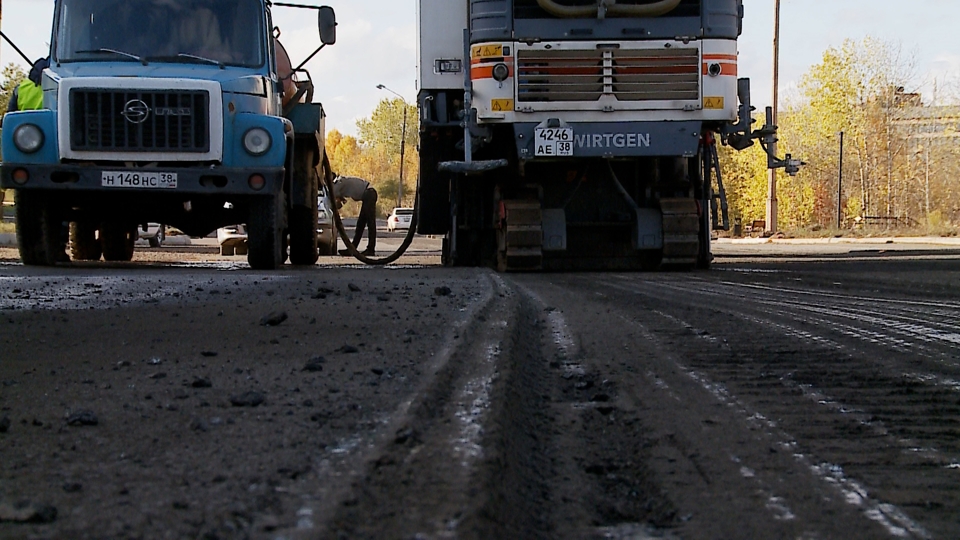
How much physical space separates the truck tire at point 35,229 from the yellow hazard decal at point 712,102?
7.03 meters

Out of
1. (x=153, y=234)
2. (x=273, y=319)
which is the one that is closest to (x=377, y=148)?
(x=153, y=234)

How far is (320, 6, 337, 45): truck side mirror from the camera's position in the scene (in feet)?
39.8

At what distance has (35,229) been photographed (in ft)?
38.3

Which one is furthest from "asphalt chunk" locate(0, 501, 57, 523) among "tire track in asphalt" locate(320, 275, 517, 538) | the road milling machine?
the road milling machine

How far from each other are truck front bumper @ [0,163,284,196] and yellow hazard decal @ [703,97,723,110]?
14.8ft

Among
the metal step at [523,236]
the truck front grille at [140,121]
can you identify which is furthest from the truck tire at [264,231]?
the metal step at [523,236]

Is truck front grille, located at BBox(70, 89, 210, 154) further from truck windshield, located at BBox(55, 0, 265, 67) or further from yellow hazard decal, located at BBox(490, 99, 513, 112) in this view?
yellow hazard decal, located at BBox(490, 99, 513, 112)

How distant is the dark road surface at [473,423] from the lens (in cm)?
237

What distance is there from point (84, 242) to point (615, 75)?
7775mm

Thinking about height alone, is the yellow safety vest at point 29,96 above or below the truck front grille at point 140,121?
above

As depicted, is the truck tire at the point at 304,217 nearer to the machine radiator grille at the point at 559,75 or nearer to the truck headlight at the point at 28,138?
the machine radiator grille at the point at 559,75

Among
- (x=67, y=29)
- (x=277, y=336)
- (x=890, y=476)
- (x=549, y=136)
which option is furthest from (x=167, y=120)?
(x=890, y=476)

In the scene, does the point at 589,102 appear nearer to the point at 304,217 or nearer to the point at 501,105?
the point at 501,105

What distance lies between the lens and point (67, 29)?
11.6 metres
